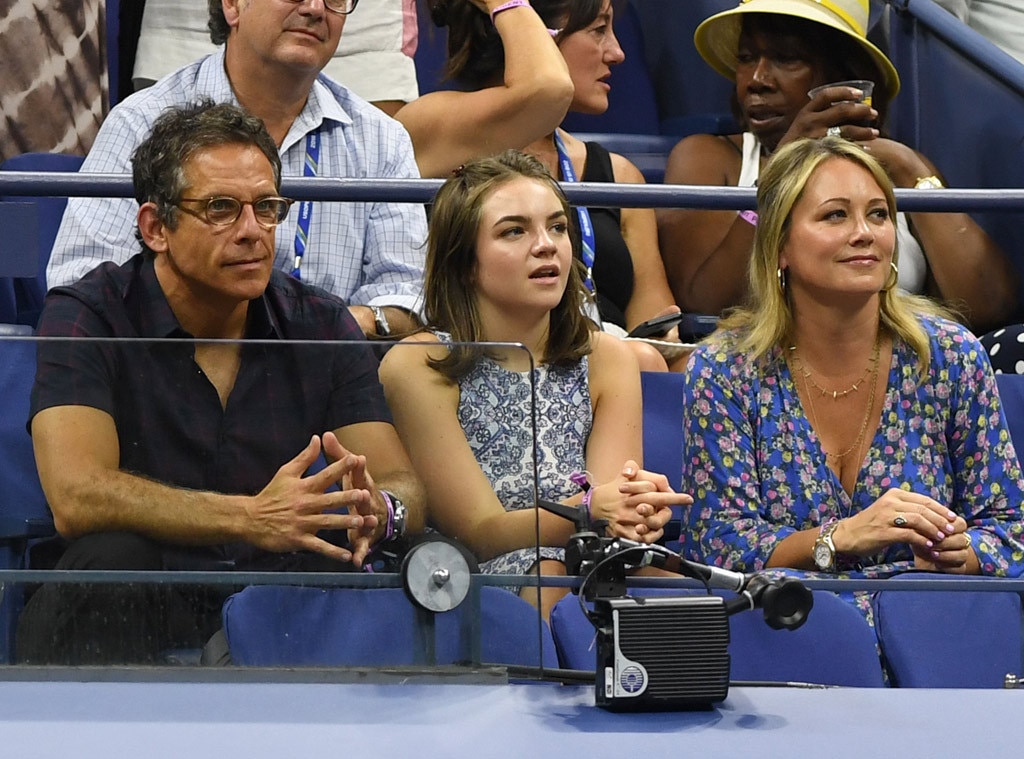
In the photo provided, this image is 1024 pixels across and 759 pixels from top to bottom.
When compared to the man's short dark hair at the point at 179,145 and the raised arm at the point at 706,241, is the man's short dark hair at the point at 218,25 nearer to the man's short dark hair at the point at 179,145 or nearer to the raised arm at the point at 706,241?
A: the man's short dark hair at the point at 179,145

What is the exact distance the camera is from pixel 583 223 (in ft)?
10.5

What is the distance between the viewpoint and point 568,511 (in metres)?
1.61

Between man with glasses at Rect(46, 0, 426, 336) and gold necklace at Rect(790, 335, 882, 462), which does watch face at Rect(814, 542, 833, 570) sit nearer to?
gold necklace at Rect(790, 335, 882, 462)

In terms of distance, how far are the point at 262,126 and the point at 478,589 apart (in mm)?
1270

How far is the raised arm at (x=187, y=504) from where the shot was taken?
1319 millimetres

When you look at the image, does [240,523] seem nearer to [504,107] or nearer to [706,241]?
[504,107]

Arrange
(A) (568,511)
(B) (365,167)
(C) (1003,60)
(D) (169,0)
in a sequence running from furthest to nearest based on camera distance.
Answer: (C) (1003,60) < (D) (169,0) < (B) (365,167) < (A) (568,511)

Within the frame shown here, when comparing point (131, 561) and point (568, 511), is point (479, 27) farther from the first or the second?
point (131, 561)

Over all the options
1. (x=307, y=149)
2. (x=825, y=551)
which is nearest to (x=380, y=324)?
(x=307, y=149)

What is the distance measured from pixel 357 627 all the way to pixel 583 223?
1.95 metres

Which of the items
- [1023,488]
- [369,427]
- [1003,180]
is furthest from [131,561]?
[1003,180]

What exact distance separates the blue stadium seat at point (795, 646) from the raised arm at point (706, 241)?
5.01ft

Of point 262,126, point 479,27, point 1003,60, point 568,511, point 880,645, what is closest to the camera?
point 568,511

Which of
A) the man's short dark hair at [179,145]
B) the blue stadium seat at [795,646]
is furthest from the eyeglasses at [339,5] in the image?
the blue stadium seat at [795,646]
